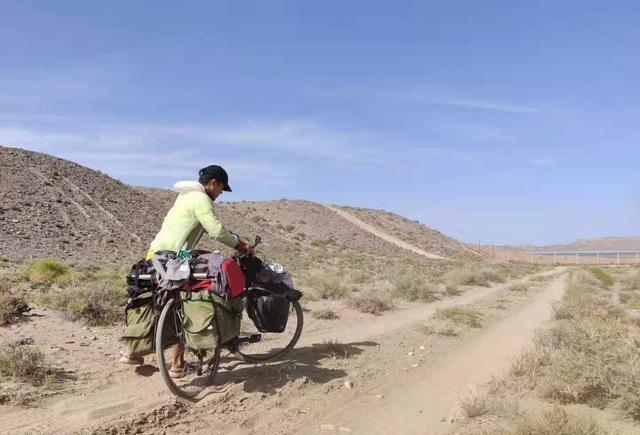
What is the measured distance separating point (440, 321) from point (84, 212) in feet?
97.6

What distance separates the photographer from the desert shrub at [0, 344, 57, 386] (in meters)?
5.16

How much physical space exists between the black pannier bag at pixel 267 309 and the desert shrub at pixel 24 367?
6.87 ft

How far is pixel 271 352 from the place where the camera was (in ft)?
22.6

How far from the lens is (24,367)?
524cm

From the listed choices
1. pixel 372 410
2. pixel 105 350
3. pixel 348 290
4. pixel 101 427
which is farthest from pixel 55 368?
pixel 348 290

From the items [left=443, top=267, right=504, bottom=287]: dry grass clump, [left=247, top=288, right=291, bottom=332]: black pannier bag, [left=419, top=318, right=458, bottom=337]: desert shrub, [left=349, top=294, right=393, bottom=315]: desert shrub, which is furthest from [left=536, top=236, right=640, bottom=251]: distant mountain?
[left=247, top=288, right=291, bottom=332]: black pannier bag

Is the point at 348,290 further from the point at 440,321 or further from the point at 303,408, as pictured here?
the point at 303,408

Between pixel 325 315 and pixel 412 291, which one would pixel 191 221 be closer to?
pixel 325 315

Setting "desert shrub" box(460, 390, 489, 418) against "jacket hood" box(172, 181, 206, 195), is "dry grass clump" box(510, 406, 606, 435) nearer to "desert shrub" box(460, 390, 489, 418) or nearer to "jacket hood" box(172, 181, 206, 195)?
"desert shrub" box(460, 390, 489, 418)

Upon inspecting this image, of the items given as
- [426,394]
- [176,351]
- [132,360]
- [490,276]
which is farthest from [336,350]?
[490,276]

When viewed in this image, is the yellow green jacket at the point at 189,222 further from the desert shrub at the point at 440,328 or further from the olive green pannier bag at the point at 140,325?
the desert shrub at the point at 440,328

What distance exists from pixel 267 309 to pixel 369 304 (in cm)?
590

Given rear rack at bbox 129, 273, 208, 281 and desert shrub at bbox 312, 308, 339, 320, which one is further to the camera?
desert shrub at bbox 312, 308, 339, 320

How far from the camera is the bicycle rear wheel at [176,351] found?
481 centimetres
